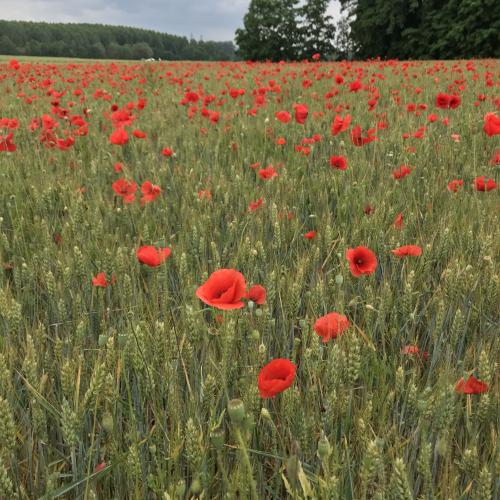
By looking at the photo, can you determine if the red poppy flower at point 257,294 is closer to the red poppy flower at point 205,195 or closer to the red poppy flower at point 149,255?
the red poppy flower at point 149,255

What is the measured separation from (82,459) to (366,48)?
37.2 meters

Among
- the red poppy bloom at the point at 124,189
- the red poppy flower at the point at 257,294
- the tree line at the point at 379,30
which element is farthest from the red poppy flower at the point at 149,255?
the tree line at the point at 379,30

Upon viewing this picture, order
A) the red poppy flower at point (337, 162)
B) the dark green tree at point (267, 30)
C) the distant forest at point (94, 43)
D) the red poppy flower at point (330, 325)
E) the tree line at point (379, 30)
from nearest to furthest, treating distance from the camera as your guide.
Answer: the red poppy flower at point (330, 325) → the red poppy flower at point (337, 162) → the tree line at point (379, 30) → the dark green tree at point (267, 30) → the distant forest at point (94, 43)

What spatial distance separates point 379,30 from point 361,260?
36.1 m

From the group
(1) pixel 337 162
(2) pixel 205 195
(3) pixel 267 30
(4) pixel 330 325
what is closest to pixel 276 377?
(4) pixel 330 325

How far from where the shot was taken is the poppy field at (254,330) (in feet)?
3.06

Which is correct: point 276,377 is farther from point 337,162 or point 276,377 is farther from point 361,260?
point 337,162

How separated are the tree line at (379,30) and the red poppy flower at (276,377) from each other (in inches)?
1197

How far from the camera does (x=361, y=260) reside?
4.62 ft

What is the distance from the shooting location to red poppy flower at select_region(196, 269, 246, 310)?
3.18 feet

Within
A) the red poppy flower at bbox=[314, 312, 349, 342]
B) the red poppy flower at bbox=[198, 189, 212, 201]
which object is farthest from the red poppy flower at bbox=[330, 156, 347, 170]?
the red poppy flower at bbox=[314, 312, 349, 342]

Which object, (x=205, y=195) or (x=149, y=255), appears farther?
(x=205, y=195)

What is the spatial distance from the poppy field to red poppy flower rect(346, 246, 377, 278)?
0.04 ft

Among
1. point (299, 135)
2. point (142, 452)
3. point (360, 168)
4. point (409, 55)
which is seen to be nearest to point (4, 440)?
point (142, 452)
